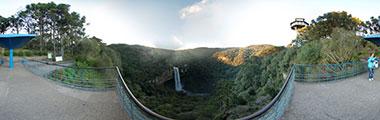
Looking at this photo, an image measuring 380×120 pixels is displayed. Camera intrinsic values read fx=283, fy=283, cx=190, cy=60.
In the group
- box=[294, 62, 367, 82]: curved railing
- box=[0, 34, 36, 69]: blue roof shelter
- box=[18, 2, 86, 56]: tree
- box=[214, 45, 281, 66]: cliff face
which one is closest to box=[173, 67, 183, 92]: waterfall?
box=[214, 45, 281, 66]: cliff face

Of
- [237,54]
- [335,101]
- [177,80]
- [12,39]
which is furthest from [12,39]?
[237,54]

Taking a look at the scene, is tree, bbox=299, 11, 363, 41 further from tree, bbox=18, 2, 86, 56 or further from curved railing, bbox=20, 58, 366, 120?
tree, bbox=18, 2, 86, 56

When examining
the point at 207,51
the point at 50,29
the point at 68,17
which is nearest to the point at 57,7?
the point at 68,17

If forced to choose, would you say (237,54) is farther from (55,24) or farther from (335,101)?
(335,101)

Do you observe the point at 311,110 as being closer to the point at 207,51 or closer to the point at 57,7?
the point at 57,7

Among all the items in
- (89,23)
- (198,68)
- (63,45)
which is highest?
(89,23)

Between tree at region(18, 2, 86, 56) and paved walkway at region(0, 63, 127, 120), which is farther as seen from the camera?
tree at region(18, 2, 86, 56)
